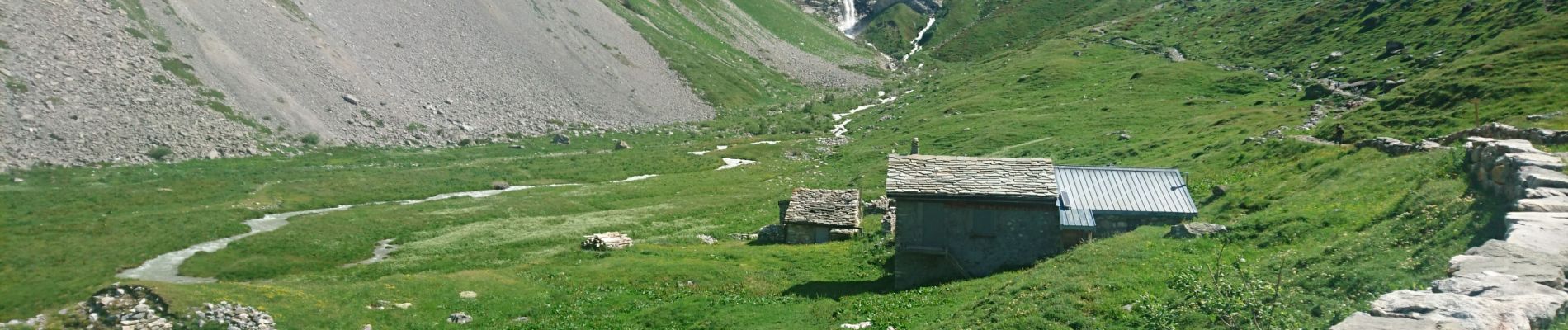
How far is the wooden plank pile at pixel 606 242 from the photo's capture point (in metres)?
52.3

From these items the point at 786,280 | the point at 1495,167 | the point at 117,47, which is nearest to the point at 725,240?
the point at 786,280

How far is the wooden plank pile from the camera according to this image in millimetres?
52281

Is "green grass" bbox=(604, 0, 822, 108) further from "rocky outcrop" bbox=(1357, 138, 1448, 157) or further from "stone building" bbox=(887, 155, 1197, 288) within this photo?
"stone building" bbox=(887, 155, 1197, 288)

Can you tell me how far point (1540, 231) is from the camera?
69.7 ft

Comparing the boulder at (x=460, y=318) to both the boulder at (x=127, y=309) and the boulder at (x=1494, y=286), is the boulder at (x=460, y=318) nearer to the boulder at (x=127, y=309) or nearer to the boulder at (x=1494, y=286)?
the boulder at (x=127, y=309)

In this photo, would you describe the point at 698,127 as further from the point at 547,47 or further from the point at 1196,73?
the point at 1196,73

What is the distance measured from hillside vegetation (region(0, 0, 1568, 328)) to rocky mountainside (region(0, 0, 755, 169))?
421cm

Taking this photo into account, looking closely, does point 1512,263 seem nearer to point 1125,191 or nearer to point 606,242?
point 1125,191

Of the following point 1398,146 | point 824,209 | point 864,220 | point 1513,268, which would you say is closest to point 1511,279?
point 1513,268

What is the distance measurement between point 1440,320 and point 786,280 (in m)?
27.8

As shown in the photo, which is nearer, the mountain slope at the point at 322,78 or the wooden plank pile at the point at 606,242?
the wooden plank pile at the point at 606,242

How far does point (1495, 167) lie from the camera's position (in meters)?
27.1

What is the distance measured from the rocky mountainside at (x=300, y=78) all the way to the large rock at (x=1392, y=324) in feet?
239

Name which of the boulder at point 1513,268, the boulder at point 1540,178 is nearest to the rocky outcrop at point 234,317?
the boulder at point 1513,268
